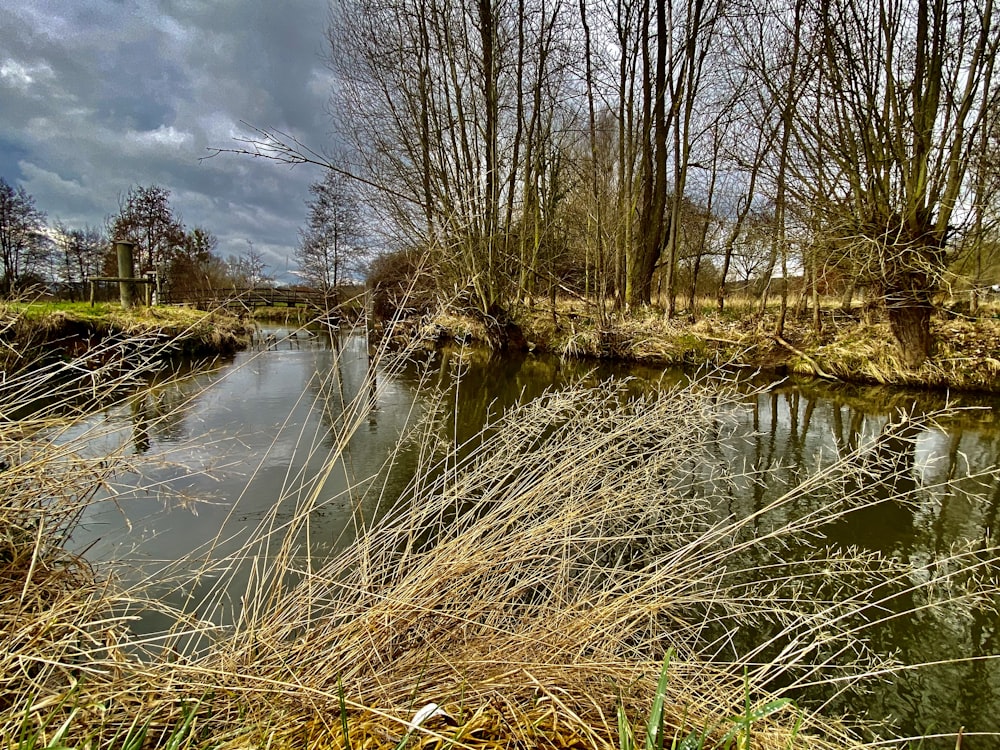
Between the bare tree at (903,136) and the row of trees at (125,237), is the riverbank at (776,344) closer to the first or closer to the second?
the bare tree at (903,136)

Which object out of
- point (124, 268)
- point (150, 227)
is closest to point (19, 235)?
point (150, 227)

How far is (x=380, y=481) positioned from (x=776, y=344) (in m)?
8.78

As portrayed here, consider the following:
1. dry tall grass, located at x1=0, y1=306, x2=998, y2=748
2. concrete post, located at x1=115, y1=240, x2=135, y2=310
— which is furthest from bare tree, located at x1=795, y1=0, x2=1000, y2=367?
concrete post, located at x1=115, y1=240, x2=135, y2=310

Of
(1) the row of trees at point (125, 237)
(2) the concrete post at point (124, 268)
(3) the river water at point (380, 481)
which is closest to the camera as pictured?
(3) the river water at point (380, 481)

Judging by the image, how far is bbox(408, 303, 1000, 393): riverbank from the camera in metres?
7.41

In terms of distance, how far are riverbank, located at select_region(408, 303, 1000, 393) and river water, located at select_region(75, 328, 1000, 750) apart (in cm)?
60

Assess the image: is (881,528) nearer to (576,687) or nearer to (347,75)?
(576,687)

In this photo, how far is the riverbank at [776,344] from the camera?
24.3ft

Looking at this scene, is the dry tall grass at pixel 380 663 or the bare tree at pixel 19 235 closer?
the dry tall grass at pixel 380 663

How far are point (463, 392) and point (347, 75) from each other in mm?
8211

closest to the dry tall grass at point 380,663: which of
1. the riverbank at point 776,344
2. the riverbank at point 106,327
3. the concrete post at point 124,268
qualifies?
the riverbank at point 776,344

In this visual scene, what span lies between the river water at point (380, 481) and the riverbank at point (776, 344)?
60 centimetres

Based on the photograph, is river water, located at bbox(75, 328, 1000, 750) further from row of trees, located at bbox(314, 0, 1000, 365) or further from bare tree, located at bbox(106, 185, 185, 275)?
bare tree, located at bbox(106, 185, 185, 275)

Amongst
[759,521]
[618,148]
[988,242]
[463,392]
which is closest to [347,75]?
[618,148]
